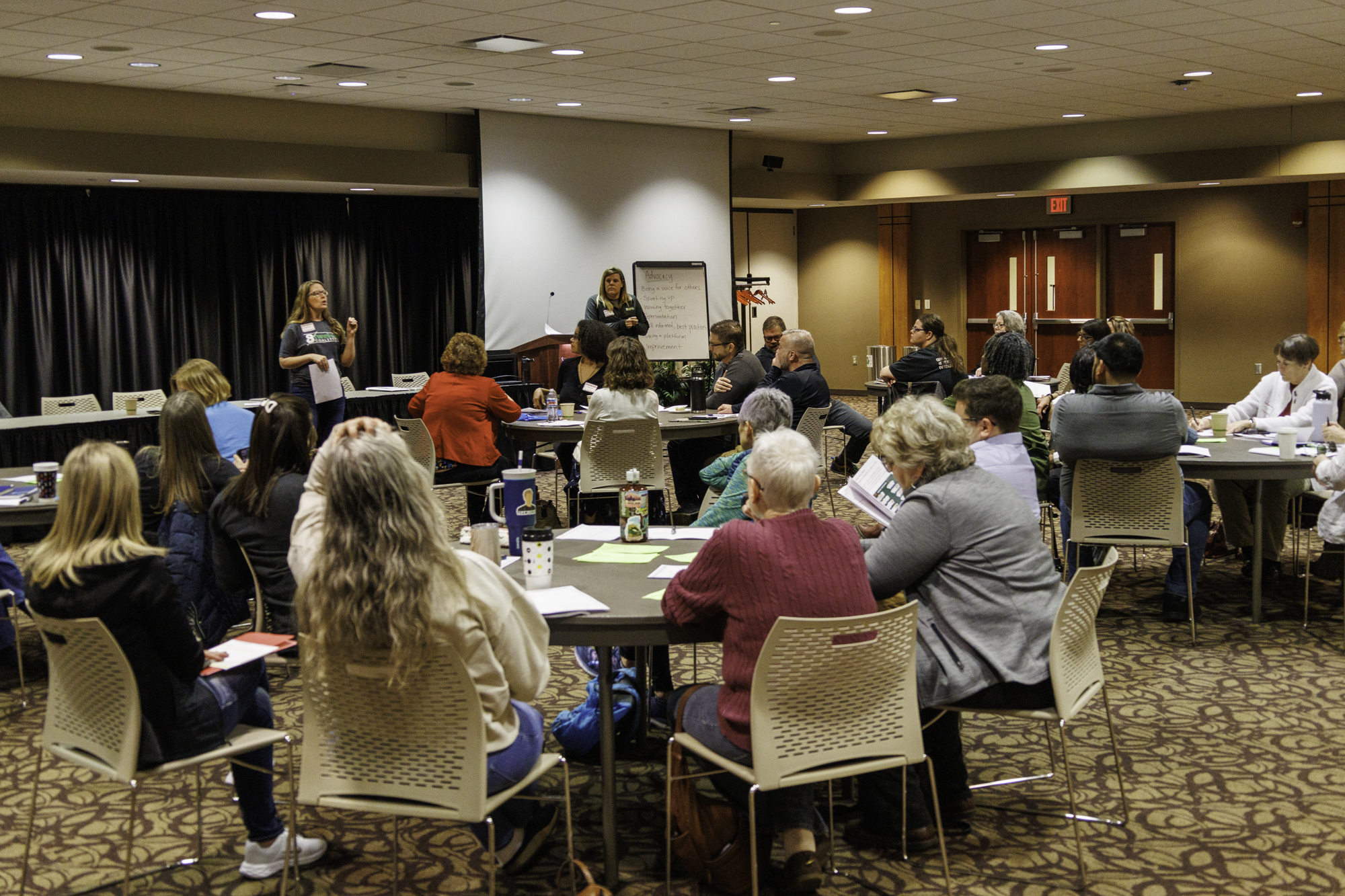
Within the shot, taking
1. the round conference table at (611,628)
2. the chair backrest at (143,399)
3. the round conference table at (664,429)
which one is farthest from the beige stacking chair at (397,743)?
the chair backrest at (143,399)

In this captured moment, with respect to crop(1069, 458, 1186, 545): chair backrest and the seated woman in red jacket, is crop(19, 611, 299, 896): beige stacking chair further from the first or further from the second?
the seated woman in red jacket

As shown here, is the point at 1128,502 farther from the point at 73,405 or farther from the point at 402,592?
the point at 73,405

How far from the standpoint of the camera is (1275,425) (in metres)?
6.43

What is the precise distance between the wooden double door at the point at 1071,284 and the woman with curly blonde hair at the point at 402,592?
46.5 ft

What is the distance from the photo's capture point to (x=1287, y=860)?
344 centimetres

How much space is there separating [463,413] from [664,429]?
1175mm

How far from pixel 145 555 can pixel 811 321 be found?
15.7 meters

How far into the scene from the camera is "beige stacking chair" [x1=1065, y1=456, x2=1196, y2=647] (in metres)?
5.37

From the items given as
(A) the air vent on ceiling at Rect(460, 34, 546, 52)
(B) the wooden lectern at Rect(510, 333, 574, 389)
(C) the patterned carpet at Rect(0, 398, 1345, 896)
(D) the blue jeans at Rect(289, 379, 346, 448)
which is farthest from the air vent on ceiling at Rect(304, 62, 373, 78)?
(C) the patterned carpet at Rect(0, 398, 1345, 896)

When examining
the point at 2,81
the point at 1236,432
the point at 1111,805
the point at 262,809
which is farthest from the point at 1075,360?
the point at 2,81

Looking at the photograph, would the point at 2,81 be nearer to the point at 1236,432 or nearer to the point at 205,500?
the point at 205,500

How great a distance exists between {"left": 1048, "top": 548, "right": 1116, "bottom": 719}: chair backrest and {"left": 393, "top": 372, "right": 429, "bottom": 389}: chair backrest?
835cm

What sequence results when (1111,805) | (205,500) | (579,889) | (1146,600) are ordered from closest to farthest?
(579,889) → (1111,805) → (205,500) → (1146,600)

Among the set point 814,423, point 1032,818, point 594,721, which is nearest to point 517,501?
point 594,721
